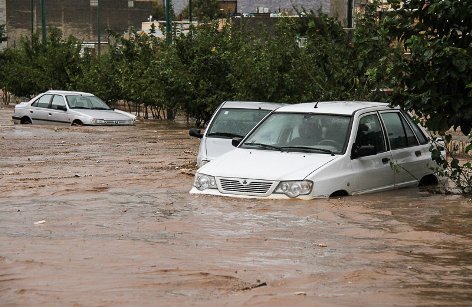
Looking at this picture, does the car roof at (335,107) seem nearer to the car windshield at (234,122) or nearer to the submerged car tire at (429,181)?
the submerged car tire at (429,181)

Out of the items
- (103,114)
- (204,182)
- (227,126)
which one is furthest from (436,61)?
(103,114)

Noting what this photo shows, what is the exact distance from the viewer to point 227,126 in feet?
58.2

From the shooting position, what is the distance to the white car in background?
1702 centimetres

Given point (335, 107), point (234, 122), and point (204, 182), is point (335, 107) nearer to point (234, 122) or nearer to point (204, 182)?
point (204, 182)

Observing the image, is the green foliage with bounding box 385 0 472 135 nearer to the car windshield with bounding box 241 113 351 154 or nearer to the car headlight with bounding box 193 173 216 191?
the car windshield with bounding box 241 113 351 154

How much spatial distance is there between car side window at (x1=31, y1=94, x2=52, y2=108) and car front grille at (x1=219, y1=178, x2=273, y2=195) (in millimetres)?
23044

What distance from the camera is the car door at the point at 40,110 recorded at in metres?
35.5

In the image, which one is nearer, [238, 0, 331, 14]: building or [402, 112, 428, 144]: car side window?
[402, 112, 428, 144]: car side window

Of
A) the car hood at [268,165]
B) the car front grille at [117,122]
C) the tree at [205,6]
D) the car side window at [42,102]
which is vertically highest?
the tree at [205,6]

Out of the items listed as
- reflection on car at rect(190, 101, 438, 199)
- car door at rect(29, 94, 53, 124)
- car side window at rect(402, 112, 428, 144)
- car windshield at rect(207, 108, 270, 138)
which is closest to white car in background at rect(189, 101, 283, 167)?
car windshield at rect(207, 108, 270, 138)

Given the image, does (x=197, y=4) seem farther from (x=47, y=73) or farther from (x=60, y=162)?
(x=60, y=162)

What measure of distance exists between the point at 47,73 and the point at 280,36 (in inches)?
990

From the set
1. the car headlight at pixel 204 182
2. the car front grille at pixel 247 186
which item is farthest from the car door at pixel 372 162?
the car headlight at pixel 204 182

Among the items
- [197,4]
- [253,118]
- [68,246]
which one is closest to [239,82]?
[253,118]
